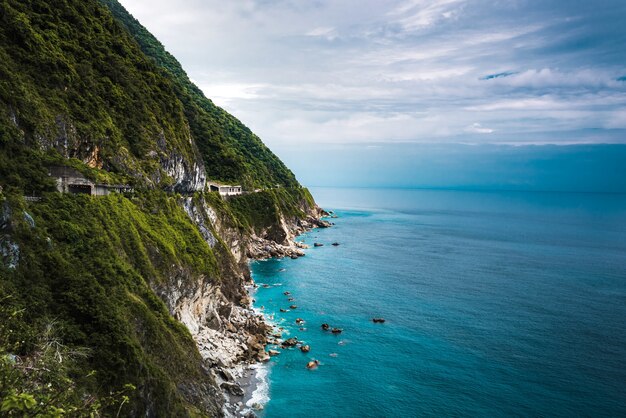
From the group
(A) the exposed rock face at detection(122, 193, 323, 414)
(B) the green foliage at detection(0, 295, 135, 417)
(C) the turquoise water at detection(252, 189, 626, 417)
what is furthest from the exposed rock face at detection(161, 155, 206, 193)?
(B) the green foliage at detection(0, 295, 135, 417)

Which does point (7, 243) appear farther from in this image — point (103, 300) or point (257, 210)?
point (257, 210)

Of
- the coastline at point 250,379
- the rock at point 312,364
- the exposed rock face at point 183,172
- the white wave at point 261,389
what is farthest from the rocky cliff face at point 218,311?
the rock at point 312,364

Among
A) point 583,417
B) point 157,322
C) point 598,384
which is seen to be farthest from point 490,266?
point 157,322

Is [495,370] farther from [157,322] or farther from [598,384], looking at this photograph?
[157,322]

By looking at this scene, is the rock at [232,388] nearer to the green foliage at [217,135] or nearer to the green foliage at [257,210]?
the green foliage at [257,210]

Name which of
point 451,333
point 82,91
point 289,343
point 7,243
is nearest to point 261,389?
point 289,343

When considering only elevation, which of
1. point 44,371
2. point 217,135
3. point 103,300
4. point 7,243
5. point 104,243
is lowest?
point 103,300
